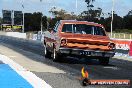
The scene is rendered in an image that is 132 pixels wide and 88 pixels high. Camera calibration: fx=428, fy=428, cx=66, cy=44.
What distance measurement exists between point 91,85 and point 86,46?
805 centimetres

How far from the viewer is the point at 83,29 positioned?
66.5 feet

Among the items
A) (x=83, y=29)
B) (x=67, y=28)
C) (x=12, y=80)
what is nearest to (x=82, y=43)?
(x=83, y=29)

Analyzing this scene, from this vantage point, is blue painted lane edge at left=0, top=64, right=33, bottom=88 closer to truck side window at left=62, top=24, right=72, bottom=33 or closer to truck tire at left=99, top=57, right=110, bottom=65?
truck side window at left=62, top=24, right=72, bottom=33

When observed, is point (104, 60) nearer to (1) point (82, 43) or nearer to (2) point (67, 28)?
(1) point (82, 43)

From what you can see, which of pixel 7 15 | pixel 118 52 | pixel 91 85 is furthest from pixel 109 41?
pixel 7 15

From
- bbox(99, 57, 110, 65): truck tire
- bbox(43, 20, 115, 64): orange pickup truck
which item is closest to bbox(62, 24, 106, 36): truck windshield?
bbox(43, 20, 115, 64): orange pickup truck

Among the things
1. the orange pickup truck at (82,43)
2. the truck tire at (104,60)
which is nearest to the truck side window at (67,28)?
the orange pickup truck at (82,43)

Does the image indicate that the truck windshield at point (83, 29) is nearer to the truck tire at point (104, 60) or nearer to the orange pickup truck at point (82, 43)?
the orange pickup truck at point (82, 43)

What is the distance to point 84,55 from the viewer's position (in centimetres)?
1914

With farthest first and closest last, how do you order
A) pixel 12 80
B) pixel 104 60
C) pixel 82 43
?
pixel 104 60, pixel 82 43, pixel 12 80

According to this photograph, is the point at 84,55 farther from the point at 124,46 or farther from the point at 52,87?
the point at 124,46

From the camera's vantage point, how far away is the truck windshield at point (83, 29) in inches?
794

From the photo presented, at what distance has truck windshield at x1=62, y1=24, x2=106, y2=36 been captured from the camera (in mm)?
20172

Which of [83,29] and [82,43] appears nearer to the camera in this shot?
[82,43]
